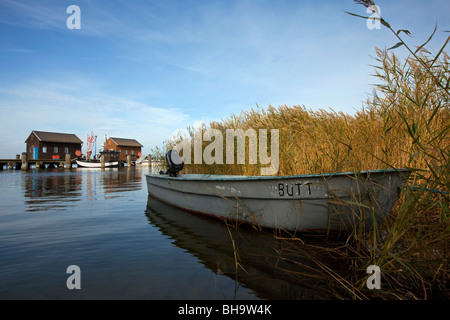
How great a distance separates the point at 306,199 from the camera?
4262mm

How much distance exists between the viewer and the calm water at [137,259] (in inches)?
111

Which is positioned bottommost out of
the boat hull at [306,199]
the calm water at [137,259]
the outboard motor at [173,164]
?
the calm water at [137,259]

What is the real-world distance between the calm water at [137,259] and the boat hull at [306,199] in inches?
18.0

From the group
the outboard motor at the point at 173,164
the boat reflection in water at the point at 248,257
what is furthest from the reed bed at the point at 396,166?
the outboard motor at the point at 173,164

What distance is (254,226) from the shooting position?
17.3 feet

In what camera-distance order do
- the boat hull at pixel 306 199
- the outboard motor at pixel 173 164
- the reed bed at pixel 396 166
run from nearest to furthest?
1. the reed bed at pixel 396 166
2. the boat hull at pixel 306 199
3. the outboard motor at pixel 173 164

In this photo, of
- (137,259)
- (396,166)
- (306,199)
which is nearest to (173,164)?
(137,259)

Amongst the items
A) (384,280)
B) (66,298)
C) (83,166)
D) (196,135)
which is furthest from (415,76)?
(83,166)

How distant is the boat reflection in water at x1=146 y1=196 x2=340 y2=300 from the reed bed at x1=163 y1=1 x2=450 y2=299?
0.62ft

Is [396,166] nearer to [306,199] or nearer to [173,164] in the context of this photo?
[306,199]

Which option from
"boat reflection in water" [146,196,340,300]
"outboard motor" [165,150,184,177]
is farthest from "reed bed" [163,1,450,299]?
"outboard motor" [165,150,184,177]

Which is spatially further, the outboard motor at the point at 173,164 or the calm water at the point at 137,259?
the outboard motor at the point at 173,164

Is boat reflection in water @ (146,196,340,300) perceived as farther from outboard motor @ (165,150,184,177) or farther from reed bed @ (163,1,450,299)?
outboard motor @ (165,150,184,177)

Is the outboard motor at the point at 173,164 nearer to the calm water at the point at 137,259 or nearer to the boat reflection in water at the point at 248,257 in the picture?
the calm water at the point at 137,259
